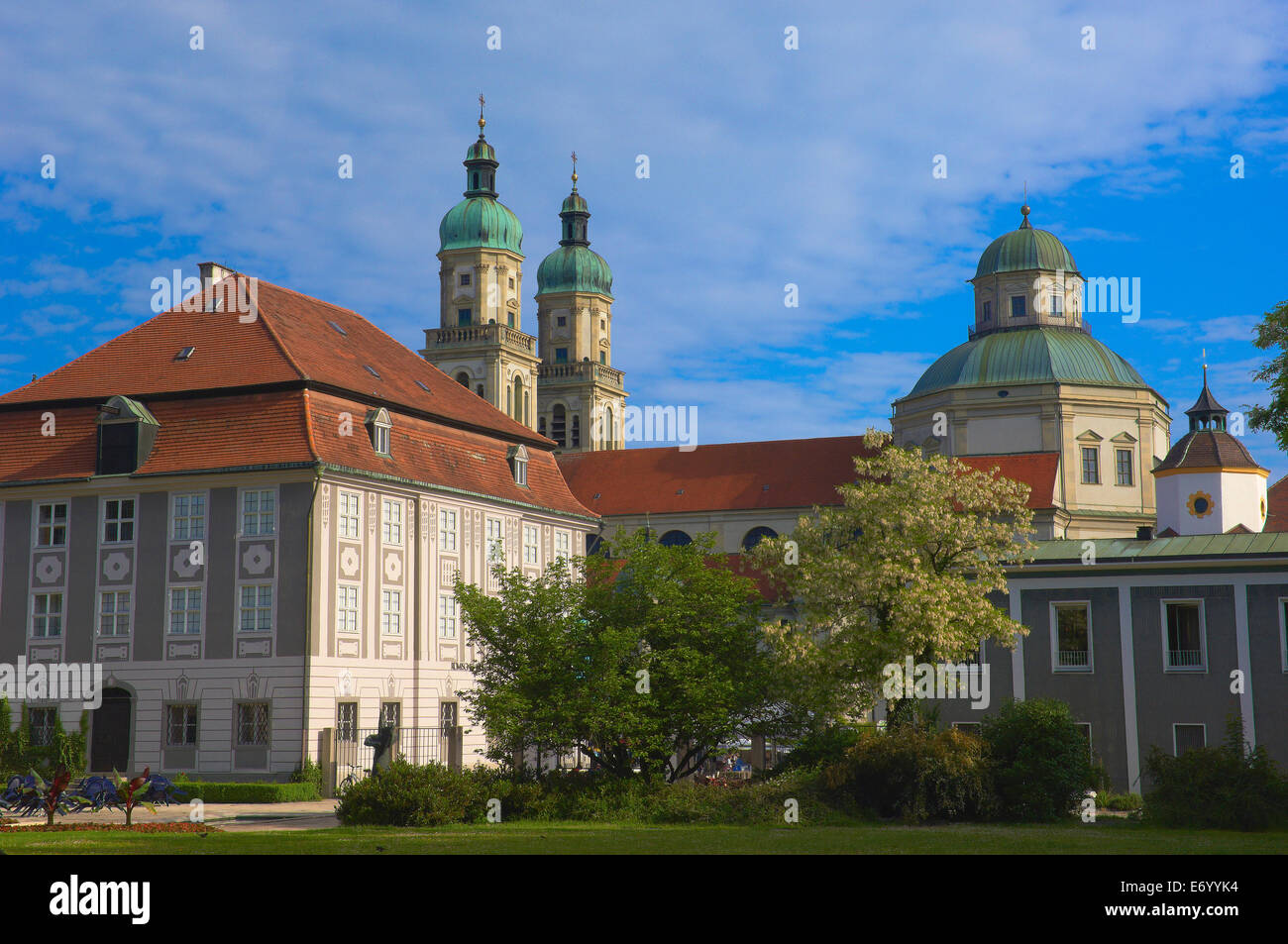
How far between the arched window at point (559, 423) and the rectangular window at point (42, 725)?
78455 millimetres

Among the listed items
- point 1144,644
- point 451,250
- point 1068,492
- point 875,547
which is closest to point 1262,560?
point 1144,644

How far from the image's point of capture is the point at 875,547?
32562 millimetres

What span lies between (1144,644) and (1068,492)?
44.0 meters

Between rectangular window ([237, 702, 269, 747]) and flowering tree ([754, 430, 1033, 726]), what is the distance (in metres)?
15.0

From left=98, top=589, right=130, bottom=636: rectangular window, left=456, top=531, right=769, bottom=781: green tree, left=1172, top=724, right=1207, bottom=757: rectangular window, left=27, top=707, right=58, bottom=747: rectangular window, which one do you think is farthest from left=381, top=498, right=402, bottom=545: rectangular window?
left=1172, top=724, right=1207, bottom=757: rectangular window

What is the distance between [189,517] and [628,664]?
695 inches

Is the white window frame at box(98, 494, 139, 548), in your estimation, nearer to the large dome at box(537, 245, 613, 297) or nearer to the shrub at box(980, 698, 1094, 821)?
the shrub at box(980, 698, 1094, 821)

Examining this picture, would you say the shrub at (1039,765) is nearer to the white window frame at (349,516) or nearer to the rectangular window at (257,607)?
the white window frame at (349,516)

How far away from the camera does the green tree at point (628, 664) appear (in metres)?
29.4

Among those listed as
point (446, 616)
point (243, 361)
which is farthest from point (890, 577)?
point (243, 361)

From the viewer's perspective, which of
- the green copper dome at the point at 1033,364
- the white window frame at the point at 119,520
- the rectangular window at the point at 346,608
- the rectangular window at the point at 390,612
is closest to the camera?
the rectangular window at the point at 346,608

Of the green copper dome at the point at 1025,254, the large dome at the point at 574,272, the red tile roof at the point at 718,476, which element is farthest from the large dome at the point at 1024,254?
→ the large dome at the point at 574,272

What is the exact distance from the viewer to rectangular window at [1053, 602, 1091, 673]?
36.9 meters

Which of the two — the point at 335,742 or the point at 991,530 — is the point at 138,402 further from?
the point at 991,530
